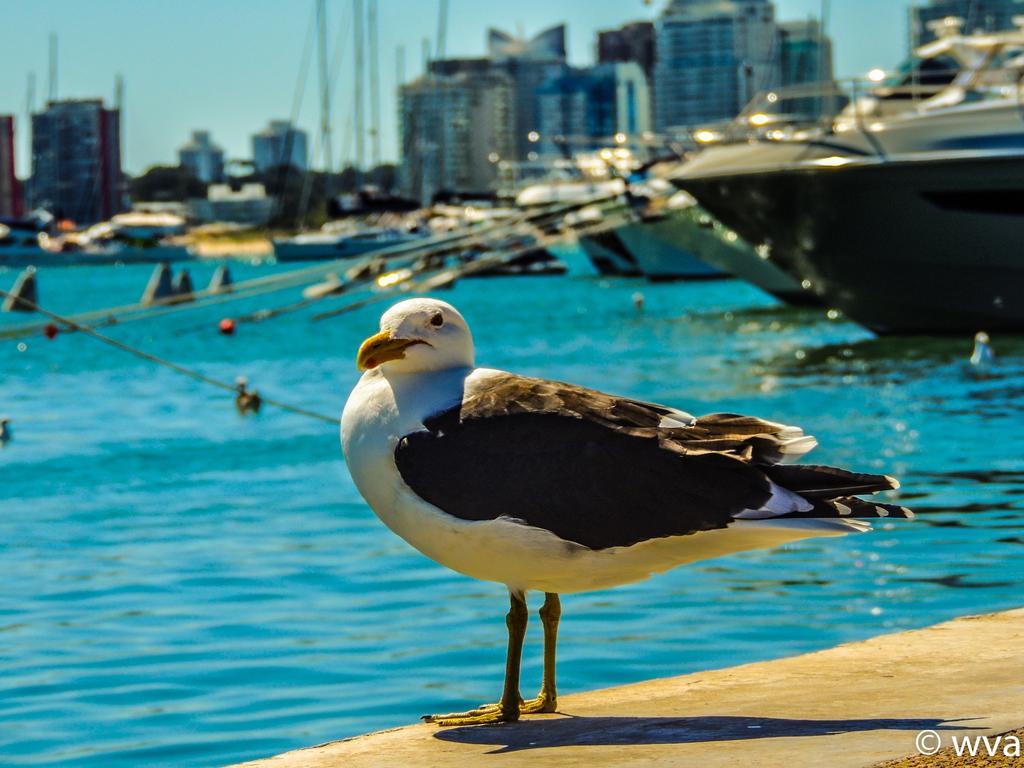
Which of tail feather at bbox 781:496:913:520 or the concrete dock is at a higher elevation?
tail feather at bbox 781:496:913:520

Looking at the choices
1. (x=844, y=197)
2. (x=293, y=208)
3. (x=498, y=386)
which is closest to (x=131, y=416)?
(x=844, y=197)

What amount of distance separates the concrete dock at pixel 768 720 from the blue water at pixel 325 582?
7.27ft

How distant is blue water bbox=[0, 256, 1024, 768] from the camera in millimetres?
8430

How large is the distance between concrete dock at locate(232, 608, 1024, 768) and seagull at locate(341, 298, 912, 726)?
1.39ft

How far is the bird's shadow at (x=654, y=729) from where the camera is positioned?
198 inches

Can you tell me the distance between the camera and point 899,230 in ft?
77.4

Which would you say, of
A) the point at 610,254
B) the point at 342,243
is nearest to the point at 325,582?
the point at 610,254

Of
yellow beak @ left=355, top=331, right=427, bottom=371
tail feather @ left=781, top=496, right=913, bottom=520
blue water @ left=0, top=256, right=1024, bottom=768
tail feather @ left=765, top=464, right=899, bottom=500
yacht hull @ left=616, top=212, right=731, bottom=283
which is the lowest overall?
blue water @ left=0, top=256, right=1024, bottom=768

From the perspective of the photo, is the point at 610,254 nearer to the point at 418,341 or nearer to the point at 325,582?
the point at 325,582

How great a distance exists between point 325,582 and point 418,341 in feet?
19.2

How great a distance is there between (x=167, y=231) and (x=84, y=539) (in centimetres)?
15305

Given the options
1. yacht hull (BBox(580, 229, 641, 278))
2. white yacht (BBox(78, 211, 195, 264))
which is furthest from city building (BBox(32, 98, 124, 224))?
yacht hull (BBox(580, 229, 641, 278))

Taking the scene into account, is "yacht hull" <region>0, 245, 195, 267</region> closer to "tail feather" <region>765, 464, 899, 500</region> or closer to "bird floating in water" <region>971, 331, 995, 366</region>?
"bird floating in water" <region>971, 331, 995, 366</region>

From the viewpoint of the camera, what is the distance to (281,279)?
23.2m
